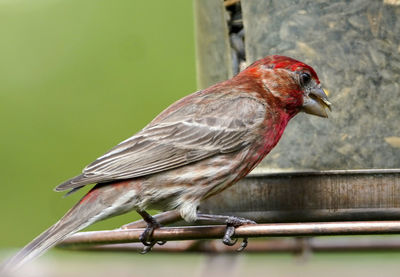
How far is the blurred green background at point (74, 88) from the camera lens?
292 inches

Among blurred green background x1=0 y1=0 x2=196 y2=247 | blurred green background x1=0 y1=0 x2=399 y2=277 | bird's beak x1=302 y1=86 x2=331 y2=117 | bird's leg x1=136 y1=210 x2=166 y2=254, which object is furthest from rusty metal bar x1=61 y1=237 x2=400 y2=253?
bird's beak x1=302 y1=86 x2=331 y2=117

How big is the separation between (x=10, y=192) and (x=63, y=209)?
486 millimetres

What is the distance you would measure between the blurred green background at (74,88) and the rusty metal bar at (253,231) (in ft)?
7.37

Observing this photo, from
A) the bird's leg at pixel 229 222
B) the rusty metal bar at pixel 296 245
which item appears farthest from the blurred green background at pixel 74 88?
the bird's leg at pixel 229 222

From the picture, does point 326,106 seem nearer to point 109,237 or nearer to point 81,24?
point 109,237

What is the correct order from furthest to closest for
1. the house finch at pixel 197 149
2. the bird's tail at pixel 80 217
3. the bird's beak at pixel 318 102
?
the bird's beak at pixel 318 102 → the house finch at pixel 197 149 → the bird's tail at pixel 80 217

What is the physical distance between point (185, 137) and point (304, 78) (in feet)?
2.56

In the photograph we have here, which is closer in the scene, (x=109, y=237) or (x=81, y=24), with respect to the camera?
(x=109, y=237)

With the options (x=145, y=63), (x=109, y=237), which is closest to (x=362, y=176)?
(x=109, y=237)

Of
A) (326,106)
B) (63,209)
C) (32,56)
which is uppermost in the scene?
(32,56)

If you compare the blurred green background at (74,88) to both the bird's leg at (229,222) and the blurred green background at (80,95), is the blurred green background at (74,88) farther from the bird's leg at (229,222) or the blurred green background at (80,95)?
the bird's leg at (229,222)

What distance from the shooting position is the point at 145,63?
25.1 ft

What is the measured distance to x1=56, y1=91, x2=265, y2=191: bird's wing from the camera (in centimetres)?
523

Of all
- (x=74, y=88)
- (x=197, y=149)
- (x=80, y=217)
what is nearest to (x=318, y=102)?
(x=197, y=149)
